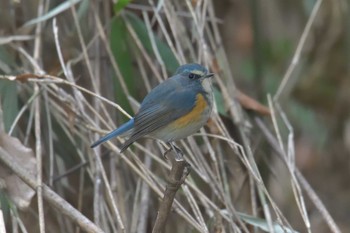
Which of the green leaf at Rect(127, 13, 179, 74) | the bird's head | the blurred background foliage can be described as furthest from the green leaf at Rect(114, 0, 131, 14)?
the bird's head

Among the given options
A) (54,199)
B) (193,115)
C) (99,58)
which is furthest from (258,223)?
(99,58)

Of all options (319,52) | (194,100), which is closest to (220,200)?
(194,100)

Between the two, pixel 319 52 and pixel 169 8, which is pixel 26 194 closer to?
pixel 169 8

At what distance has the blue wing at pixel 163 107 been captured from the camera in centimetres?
315

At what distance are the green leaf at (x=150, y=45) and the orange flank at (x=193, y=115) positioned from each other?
0.61 m

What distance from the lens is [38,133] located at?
3443 mm

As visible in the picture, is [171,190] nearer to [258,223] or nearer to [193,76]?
[193,76]

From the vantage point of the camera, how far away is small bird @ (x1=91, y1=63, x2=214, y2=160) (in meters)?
3.16

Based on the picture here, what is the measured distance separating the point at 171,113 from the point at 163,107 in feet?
0.13

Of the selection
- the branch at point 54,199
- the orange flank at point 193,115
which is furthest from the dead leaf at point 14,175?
the orange flank at point 193,115

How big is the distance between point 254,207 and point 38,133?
36.2 inches

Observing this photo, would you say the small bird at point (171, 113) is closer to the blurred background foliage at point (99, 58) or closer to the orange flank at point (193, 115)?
the orange flank at point (193, 115)

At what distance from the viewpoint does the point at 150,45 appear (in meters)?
3.87

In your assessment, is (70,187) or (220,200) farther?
(70,187)
